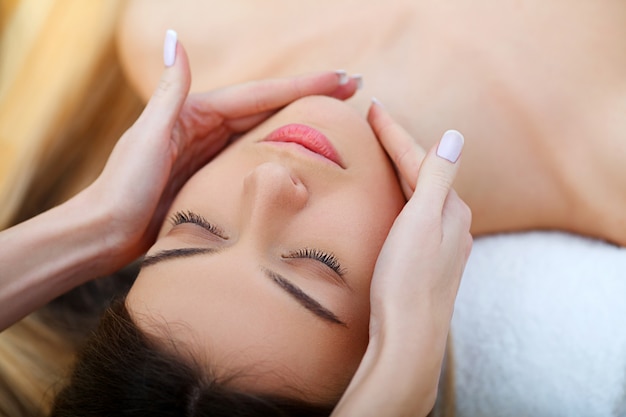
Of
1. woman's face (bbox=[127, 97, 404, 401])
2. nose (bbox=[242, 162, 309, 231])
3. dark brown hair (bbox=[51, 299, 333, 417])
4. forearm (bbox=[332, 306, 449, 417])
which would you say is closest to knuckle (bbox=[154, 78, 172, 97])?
woman's face (bbox=[127, 97, 404, 401])

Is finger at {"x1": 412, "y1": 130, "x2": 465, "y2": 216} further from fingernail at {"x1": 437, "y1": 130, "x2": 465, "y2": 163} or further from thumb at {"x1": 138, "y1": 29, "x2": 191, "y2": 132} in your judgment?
thumb at {"x1": 138, "y1": 29, "x2": 191, "y2": 132}

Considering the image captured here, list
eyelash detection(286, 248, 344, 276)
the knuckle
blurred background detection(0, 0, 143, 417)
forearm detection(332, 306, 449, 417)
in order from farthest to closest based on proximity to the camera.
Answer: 1. blurred background detection(0, 0, 143, 417)
2. the knuckle
3. eyelash detection(286, 248, 344, 276)
4. forearm detection(332, 306, 449, 417)

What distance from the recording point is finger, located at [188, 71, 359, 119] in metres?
1.06

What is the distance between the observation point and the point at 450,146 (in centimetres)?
85

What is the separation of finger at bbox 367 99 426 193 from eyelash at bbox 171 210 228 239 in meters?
0.29

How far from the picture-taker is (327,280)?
791mm

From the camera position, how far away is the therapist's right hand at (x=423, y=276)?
2.39 feet

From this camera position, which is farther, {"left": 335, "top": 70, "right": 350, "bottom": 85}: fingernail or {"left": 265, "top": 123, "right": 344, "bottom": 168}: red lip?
{"left": 335, "top": 70, "right": 350, "bottom": 85}: fingernail

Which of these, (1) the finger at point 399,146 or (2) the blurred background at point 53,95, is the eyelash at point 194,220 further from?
(2) the blurred background at point 53,95

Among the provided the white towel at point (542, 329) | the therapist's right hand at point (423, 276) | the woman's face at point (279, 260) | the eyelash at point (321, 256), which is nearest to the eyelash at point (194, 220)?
Answer: the woman's face at point (279, 260)

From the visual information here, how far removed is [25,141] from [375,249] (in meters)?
0.78

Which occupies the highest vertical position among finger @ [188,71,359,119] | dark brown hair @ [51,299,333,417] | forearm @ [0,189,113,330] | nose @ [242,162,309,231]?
finger @ [188,71,359,119]

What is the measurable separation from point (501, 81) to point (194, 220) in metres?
0.59

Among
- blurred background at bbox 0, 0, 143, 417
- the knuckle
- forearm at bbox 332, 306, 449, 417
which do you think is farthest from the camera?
blurred background at bbox 0, 0, 143, 417
